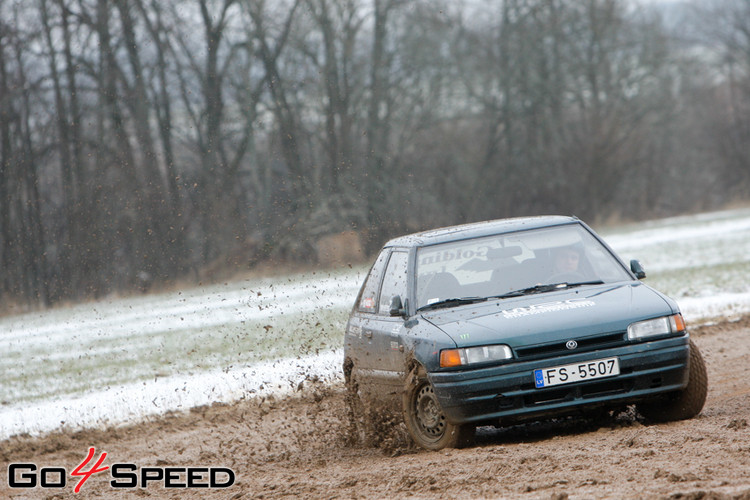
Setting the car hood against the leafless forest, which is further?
the leafless forest

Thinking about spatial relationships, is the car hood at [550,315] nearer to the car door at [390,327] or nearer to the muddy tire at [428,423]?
the car door at [390,327]

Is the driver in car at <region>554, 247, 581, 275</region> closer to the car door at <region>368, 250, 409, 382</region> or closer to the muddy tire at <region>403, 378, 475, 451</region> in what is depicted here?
the car door at <region>368, 250, 409, 382</region>

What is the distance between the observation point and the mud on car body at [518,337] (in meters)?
6.37

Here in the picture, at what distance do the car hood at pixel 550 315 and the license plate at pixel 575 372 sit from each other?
0.59 ft

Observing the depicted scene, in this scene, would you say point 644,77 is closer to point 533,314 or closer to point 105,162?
point 105,162

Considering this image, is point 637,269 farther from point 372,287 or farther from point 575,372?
point 372,287

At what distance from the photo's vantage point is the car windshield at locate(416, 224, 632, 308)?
7.29 metres

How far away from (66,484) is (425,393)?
281 centimetres

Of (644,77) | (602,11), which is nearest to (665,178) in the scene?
(644,77)

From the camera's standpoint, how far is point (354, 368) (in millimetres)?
8023

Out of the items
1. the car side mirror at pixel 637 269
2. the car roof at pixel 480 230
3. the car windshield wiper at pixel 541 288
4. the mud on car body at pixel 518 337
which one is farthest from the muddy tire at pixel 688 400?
the car roof at pixel 480 230

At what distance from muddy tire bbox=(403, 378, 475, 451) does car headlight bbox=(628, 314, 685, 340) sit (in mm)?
1186
